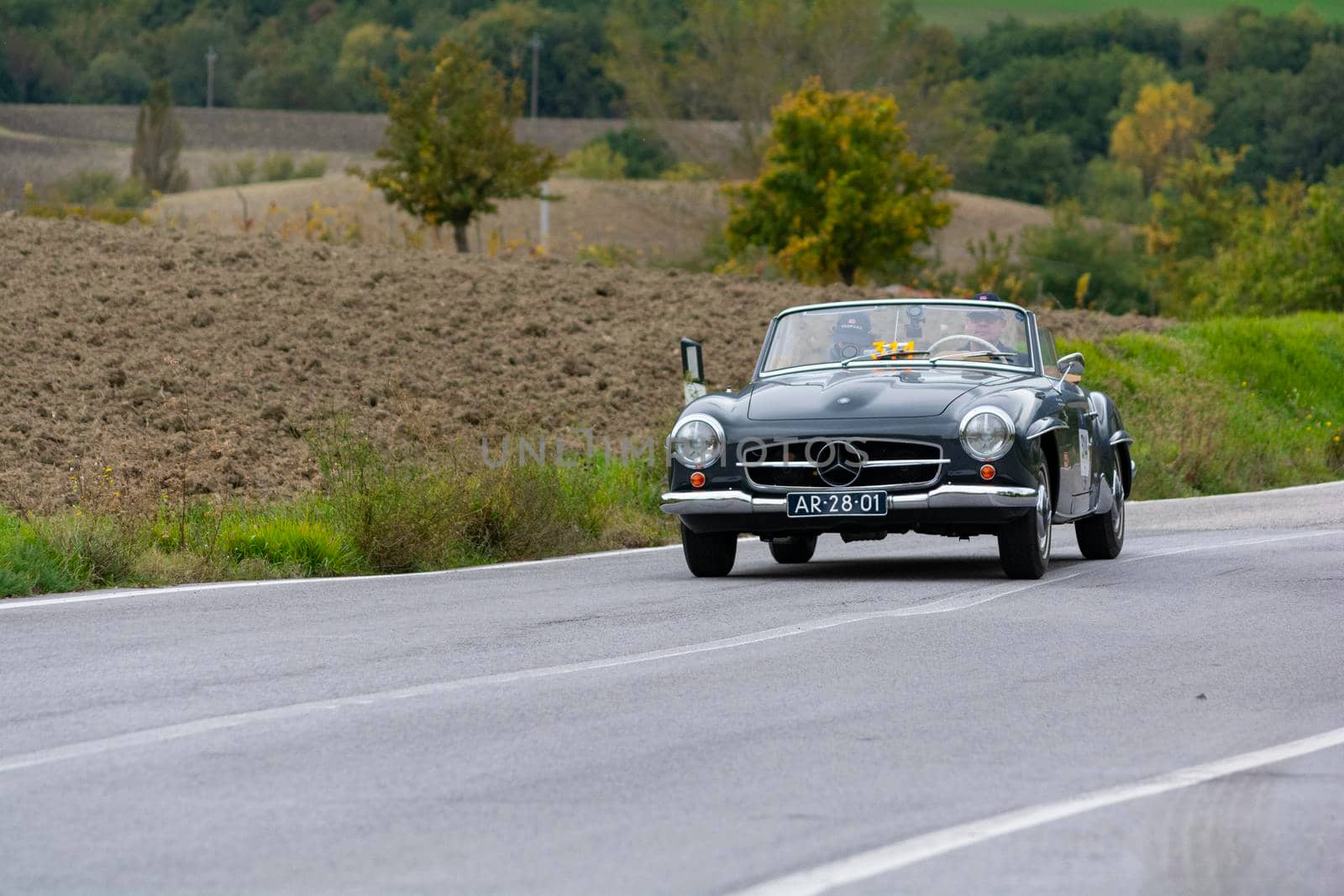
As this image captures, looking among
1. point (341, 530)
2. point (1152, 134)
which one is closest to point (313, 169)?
point (1152, 134)

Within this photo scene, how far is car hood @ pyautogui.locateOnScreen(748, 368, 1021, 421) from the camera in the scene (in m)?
12.7

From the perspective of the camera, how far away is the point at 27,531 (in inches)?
508

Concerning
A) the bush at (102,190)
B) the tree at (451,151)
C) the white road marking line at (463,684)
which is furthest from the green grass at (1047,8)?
the white road marking line at (463,684)

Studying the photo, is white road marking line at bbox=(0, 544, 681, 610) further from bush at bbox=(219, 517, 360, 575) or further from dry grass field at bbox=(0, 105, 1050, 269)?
dry grass field at bbox=(0, 105, 1050, 269)

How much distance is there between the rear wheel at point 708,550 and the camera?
13312 mm

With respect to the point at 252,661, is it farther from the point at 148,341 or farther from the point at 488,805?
the point at 148,341

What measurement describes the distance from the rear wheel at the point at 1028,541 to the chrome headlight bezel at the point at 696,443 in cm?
174

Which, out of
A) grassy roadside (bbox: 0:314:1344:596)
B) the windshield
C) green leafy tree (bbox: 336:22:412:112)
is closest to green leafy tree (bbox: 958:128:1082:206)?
green leafy tree (bbox: 336:22:412:112)

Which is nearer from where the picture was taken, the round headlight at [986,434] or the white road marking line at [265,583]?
the white road marking line at [265,583]

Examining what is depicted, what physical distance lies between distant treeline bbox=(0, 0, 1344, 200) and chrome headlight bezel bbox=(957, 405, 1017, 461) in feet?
299

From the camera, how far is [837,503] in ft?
40.9

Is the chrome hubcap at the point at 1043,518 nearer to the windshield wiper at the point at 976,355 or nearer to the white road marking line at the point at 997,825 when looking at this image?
the windshield wiper at the point at 976,355

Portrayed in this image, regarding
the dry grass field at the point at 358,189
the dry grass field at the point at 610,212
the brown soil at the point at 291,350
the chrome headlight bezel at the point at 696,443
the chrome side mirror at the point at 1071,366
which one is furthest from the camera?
the dry grass field at the point at 610,212

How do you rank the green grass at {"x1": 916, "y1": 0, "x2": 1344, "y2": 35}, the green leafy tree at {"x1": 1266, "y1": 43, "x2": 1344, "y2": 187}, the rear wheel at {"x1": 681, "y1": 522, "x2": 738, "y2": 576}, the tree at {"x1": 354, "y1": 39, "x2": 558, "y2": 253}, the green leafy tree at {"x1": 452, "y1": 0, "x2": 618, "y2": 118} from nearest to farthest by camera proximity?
the rear wheel at {"x1": 681, "y1": 522, "x2": 738, "y2": 576}, the tree at {"x1": 354, "y1": 39, "x2": 558, "y2": 253}, the green leafy tree at {"x1": 1266, "y1": 43, "x2": 1344, "y2": 187}, the green leafy tree at {"x1": 452, "y1": 0, "x2": 618, "y2": 118}, the green grass at {"x1": 916, "y1": 0, "x2": 1344, "y2": 35}
